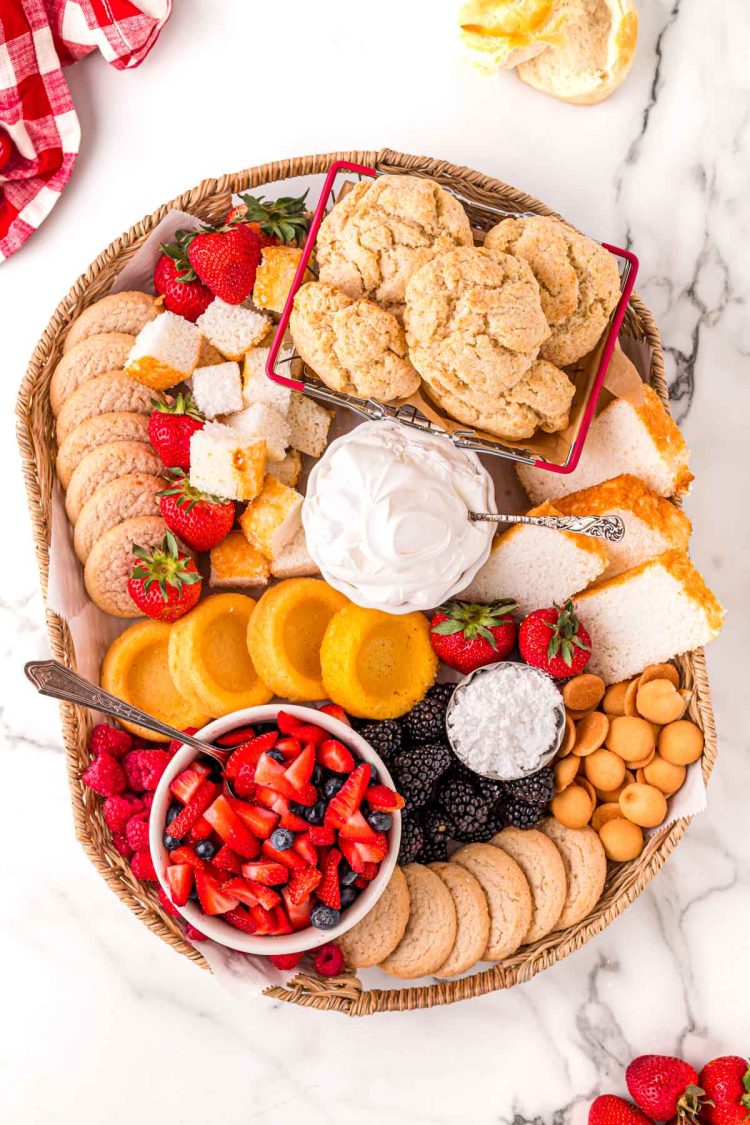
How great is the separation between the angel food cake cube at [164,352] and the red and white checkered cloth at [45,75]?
60cm

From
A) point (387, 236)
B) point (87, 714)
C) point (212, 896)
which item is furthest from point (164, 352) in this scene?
point (212, 896)

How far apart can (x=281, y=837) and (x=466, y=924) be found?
0.56 meters

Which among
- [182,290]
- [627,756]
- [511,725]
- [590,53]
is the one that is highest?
[182,290]

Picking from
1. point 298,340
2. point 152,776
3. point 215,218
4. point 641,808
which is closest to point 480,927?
point 641,808

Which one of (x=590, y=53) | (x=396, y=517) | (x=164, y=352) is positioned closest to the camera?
(x=396, y=517)

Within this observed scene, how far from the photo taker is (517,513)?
2607 mm

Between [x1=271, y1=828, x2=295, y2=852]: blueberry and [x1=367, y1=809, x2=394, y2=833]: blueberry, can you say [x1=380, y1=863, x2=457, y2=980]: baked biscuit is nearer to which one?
[x1=367, y1=809, x2=394, y2=833]: blueberry

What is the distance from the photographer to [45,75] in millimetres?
2559

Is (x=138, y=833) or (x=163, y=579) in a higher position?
(x=163, y=579)

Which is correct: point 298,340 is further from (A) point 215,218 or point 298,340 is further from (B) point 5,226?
(B) point 5,226

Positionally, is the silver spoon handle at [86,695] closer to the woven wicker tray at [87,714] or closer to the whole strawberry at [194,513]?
the woven wicker tray at [87,714]

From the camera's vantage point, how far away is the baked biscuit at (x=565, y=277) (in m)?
2.04

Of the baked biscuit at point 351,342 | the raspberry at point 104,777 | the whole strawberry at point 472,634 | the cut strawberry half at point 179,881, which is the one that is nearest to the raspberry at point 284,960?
the cut strawberry half at point 179,881

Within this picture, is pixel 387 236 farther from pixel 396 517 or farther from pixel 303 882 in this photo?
pixel 303 882
